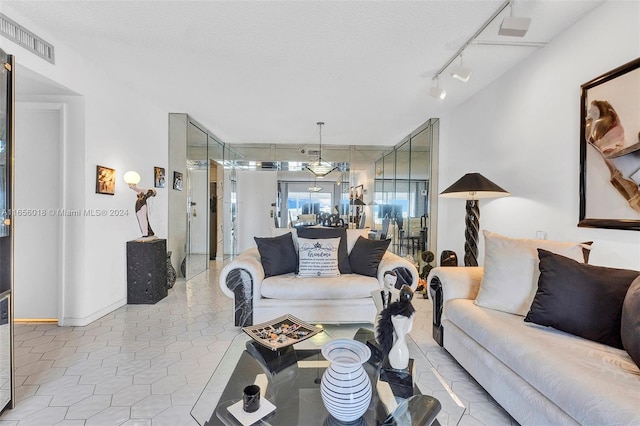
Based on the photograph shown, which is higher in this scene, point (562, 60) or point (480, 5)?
point (480, 5)

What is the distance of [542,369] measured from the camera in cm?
138

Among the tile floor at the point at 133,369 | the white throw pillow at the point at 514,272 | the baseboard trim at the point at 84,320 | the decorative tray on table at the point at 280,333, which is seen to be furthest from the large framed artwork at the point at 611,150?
the baseboard trim at the point at 84,320

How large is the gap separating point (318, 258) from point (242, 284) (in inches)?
29.4

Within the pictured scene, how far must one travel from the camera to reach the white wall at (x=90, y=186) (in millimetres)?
2883

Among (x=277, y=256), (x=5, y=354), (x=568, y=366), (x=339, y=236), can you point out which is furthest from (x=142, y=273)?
(x=568, y=366)

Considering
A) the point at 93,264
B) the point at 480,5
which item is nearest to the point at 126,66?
the point at 93,264

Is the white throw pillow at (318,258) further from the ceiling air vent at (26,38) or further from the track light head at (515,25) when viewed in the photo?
the ceiling air vent at (26,38)

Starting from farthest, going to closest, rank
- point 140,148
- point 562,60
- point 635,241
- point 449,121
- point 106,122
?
point 449,121 < point 140,148 < point 106,122 < point 562,60 < point 635,241

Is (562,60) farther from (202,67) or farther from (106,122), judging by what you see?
(106,122)

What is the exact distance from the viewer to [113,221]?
10.9 feet

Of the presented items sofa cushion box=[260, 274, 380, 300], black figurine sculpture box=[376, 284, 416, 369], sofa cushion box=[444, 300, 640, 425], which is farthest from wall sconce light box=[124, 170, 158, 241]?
sofa cushion box=[444, 300, 640, 425]

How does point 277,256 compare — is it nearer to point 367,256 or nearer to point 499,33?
point 367,256

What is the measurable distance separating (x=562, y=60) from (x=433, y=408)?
270cm

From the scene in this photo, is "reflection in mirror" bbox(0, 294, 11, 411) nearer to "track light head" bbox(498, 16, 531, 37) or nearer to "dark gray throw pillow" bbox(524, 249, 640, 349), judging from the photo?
"dark gray throw pillow" bbox(524, 249, 640, 349)
